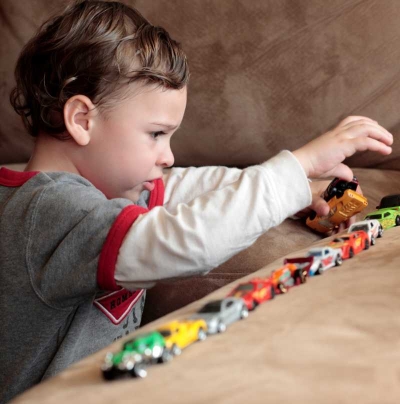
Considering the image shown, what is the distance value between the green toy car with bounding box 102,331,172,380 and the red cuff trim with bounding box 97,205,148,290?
28cm

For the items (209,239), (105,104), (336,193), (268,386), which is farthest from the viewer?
(336,193)

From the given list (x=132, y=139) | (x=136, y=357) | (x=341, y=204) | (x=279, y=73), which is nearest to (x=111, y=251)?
(x=132, y=139)

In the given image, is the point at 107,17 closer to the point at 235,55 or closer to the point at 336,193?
the point at 336,193

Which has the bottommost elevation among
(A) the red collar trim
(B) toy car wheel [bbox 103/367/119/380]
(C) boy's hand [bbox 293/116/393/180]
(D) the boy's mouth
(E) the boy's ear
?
(D) the boy's mouth

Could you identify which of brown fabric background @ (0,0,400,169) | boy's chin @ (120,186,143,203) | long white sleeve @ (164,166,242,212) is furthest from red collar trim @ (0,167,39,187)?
brown fabric background @ (0,0,400,169)

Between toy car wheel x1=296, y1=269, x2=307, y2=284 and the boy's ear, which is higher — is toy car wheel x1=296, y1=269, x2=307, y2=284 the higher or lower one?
the lower one

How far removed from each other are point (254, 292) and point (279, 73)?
3.06 feet

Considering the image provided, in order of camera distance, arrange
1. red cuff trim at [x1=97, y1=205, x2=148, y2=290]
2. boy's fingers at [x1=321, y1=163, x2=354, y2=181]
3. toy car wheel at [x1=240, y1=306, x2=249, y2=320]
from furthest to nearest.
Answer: boy's fingers at [x1=321, y1=163, x2=354, y2=181]
red cuff trim at [x1=97, y1=205, x2=148, y2=290]
toy car wheel at [x1=240, y1=306, x2=249, y2=320]

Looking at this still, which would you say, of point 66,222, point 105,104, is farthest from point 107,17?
point 66,222

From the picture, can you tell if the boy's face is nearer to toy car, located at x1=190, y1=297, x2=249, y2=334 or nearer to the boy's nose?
the boy's nose

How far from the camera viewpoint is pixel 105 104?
2.91ft

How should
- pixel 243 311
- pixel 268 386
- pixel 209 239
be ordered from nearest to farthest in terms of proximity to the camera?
pixel 268 386
pixel 243 311
pixel 209 239

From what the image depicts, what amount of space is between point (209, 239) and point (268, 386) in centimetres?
35

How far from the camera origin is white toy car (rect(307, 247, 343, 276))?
606 millimetres
